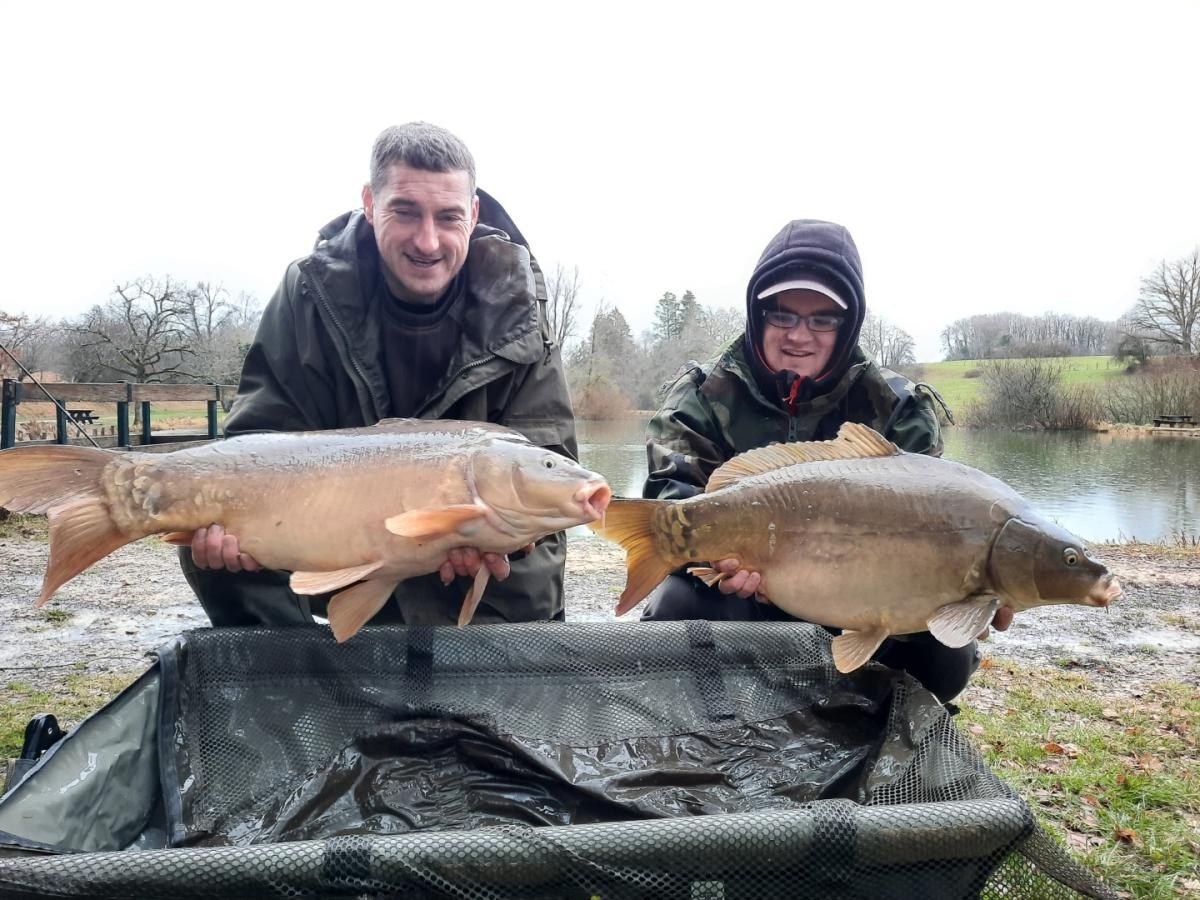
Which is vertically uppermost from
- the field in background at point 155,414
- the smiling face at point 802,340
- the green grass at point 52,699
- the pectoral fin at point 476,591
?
the smiling face at point 802,340

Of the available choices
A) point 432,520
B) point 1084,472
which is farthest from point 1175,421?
point 432,520

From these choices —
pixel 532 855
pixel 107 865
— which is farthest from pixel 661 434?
pixel 107 865

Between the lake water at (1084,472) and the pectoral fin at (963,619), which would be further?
the lake water at (1084,472)

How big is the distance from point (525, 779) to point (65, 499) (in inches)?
34.8

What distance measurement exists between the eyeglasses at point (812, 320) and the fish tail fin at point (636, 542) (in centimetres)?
66

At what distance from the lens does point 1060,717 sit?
2195 millimetres

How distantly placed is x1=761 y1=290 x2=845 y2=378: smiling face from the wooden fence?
152 inches

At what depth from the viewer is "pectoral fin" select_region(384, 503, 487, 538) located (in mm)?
1369

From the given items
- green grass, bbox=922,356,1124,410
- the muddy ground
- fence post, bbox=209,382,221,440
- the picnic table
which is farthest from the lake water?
fence post, bbox=209,382,221,440

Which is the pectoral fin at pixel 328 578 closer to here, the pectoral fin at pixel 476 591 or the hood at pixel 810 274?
the pectoral fin at pixel 476 591

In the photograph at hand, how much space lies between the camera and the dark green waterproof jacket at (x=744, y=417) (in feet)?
6.26

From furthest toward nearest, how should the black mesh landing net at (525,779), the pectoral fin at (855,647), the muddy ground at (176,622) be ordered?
the muddy ground at (176,622)
the pectoral fin at (855,647)
the black mesh landing net at (525,779)

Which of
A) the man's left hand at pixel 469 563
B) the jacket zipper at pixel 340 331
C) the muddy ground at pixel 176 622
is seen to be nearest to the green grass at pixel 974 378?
the muddy ground at pixel 176 622

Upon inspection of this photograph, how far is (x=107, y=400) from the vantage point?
752 cm
